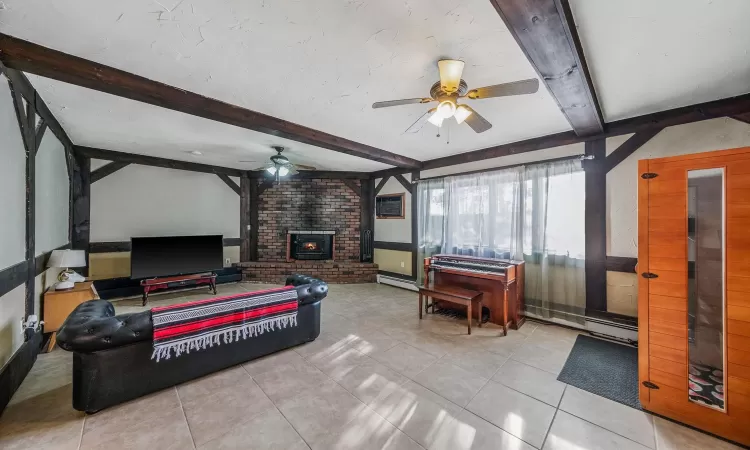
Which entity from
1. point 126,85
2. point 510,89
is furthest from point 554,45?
point 126,85

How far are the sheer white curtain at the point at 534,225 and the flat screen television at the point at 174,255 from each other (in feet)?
14.6

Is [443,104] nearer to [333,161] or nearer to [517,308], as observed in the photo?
[517,308]

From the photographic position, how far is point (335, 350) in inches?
114

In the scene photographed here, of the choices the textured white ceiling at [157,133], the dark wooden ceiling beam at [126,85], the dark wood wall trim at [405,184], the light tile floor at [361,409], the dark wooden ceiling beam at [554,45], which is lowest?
the light tile floor at [361,409]

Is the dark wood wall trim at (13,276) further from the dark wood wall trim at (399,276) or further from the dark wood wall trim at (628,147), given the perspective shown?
the dark wood wall trim at (628,147)

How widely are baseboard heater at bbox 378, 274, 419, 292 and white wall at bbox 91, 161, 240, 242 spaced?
134 inches

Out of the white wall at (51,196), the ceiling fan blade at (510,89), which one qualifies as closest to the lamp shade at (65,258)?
the white wall at (51,196)

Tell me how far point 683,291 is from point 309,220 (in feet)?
18.9

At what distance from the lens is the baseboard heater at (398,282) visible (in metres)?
5.50

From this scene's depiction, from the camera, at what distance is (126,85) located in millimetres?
2160

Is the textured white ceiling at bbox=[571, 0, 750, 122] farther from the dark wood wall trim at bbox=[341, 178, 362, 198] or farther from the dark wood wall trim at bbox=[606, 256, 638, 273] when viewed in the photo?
the dark wood wall trim at bbox=[341, 178, 362, 198]

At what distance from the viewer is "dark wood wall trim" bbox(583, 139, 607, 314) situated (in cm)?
327

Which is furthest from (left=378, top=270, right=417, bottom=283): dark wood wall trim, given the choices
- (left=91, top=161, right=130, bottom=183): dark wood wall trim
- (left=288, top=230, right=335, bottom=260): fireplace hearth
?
(left=91, top=161, right=130, bottom=183): dark wood wall trim

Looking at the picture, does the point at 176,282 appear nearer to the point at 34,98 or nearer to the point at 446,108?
the point at 34,98
